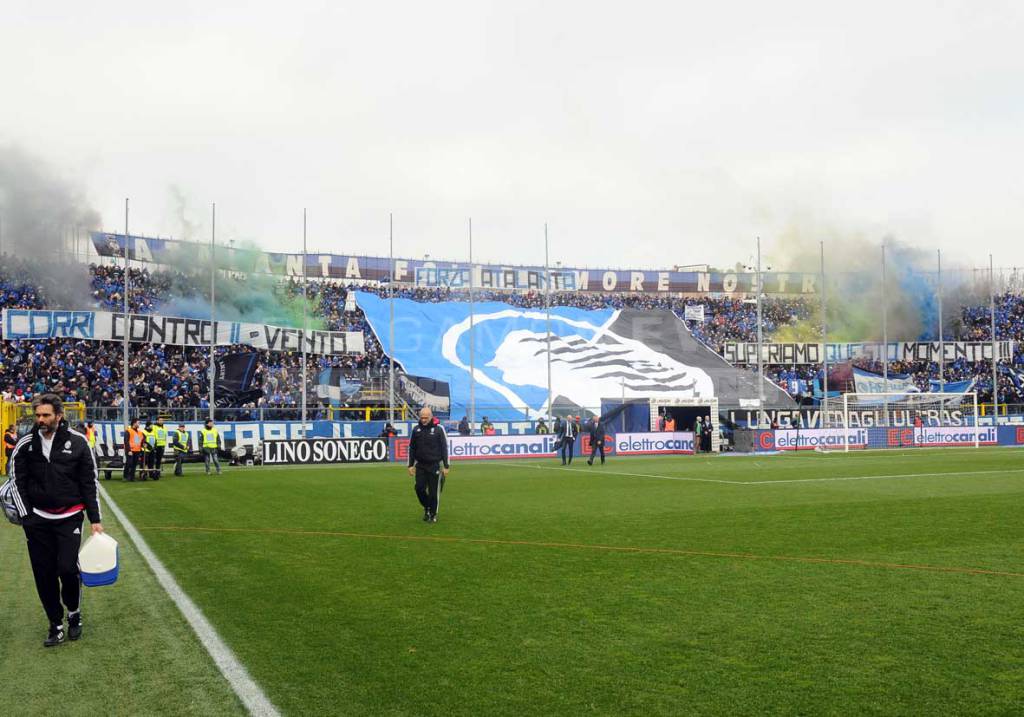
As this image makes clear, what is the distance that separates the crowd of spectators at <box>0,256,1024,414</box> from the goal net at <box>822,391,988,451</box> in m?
7.23

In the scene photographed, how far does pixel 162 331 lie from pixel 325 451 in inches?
545

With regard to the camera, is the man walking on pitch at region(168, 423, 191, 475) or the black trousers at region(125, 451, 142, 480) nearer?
the black trousers at region(125, 451, 142, 480)

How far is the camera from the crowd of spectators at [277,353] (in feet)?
145

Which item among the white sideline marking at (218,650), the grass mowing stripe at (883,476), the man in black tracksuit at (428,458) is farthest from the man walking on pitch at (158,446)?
the white sideline marking at (218,650)

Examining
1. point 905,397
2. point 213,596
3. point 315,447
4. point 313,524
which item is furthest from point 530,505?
point 905,397

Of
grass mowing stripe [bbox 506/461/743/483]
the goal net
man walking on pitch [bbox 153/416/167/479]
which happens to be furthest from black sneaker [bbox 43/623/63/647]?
the goal net

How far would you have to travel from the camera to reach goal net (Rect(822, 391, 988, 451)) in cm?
4775

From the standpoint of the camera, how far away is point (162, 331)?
48625mm

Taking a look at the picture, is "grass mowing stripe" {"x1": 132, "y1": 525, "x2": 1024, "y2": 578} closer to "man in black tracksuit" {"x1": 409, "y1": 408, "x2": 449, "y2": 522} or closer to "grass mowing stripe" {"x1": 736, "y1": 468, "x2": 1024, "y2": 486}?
"man in black tracksuit" {"x1": 409, "y1": 408, "x2": 449, "y2": 522}

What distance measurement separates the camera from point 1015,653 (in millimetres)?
6578

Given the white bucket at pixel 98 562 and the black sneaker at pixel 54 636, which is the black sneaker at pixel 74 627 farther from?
the white bucket at pixel 98 562

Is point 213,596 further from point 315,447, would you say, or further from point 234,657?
point 315,447

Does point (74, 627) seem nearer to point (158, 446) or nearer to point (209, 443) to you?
point (158, 446)

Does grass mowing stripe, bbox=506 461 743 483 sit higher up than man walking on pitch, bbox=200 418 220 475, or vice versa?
man walking on pitch, bbox=200 418 220 475
